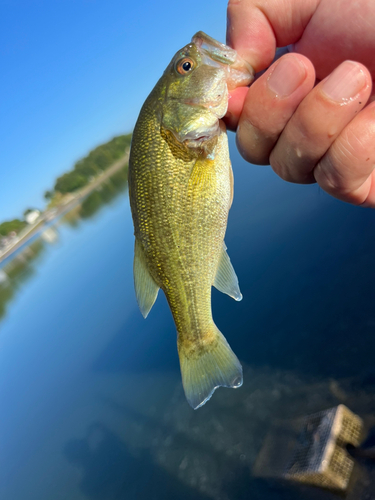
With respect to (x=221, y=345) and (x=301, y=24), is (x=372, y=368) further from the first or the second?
(x=301, y=24)

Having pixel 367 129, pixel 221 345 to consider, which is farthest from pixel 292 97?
pixel 221 345

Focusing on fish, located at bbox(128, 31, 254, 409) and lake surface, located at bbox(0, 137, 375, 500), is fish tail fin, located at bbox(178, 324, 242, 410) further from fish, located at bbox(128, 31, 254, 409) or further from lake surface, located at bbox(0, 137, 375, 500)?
lake surface, located at bbox(0, 137, 375, 500)

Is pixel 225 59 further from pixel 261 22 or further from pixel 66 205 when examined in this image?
pixel 66 205

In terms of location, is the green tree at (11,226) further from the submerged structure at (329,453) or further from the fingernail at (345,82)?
the fingernail at (345,82)

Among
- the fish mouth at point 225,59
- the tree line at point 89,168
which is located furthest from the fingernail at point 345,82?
the tree line at point 89,168

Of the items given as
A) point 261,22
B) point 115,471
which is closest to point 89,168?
point 115,471

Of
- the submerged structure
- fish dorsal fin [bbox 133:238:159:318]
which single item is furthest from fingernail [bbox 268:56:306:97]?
the submerged structure
